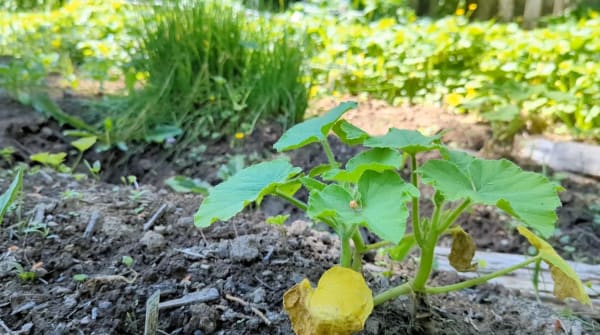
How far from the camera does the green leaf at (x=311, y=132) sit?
3.83 feet

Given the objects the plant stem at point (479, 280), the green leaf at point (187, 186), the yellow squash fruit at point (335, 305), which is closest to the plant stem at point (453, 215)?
the plant stem at point (479, 280)

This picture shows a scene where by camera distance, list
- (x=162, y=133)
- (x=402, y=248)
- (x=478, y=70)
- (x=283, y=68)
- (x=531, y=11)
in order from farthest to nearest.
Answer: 1. (x=531, y=11)
2. (x=478, y=70)
3. (x=283, y=68)
4. (x=162, y=133)
5. (x=402, y=248)

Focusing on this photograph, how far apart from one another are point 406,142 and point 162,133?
2.15m

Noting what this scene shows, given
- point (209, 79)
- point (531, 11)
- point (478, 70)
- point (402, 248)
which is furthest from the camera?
point (531, 11)

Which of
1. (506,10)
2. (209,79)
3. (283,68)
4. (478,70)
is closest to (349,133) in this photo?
(283,68)

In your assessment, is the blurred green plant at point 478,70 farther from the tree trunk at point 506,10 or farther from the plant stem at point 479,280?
the tree trunk at point 506,10

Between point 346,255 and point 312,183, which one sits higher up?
point 312,183

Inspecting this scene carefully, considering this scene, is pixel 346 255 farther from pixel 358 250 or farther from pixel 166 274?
pixel 166 274

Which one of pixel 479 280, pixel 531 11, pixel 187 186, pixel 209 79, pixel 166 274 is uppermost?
pixel 531 11

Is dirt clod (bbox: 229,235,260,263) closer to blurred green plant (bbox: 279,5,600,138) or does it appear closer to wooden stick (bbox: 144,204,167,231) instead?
wooden stick (bbox: 144,204,167,231)

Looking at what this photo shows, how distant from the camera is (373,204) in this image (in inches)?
38.2

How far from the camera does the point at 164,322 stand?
3.92 feet

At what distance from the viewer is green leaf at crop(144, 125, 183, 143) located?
118 inches

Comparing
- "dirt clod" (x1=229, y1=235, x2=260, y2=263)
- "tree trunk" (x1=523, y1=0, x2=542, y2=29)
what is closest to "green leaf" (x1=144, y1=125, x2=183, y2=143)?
"dirt clod" (x1=229, y1=235, x2=260, y2=263)
